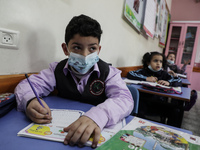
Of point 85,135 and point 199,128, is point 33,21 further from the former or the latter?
point 199,128

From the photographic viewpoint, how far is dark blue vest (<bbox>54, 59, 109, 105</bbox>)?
0.79 meters

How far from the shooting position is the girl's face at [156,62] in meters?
2.10

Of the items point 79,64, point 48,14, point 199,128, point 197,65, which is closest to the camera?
point 79,64

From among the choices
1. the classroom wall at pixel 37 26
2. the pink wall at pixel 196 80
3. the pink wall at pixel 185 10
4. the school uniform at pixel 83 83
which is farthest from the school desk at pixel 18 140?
the pink wall at pixel 185 10

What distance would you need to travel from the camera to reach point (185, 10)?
505 centimetres

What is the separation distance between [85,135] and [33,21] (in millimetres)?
741

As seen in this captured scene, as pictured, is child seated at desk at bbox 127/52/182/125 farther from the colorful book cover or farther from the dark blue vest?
the colorful book cover

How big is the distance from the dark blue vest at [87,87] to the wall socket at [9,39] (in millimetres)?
258

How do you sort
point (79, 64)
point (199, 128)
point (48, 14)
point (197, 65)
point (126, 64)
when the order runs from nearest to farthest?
point (79, 64)
point (48, 14)
point (199, 128)
point (126, 64)
point (197, 65)

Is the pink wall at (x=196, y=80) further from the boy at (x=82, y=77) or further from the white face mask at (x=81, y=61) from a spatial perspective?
the white face mask at (x=81, y=61)

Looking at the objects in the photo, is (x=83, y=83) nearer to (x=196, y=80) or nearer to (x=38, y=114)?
(x=38, y=114)

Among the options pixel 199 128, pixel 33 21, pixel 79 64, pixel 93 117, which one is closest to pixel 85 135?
pixel 93 117

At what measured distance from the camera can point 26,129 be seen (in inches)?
17.2

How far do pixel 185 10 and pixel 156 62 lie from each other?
4.24 m
